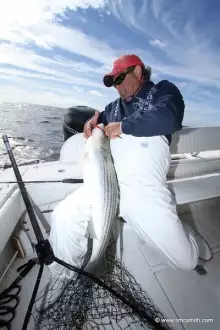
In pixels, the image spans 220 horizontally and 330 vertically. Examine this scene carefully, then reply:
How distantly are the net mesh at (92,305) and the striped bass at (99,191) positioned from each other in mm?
250

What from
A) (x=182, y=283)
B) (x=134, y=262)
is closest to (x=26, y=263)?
(x=134, y=262)

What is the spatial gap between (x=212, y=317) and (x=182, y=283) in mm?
310

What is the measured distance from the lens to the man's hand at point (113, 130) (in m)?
1.62

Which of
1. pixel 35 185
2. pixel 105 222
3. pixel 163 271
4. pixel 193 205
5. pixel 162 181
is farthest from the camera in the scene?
pixel 193 205

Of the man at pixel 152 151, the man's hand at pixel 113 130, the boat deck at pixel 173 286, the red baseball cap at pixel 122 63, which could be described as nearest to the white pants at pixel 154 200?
the man at pixel 152 151

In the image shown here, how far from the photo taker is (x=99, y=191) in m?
1.61

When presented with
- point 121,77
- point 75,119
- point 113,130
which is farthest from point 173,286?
point 75,119

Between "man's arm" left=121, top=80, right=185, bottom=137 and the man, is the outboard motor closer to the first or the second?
the man

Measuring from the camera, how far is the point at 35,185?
7.41ft

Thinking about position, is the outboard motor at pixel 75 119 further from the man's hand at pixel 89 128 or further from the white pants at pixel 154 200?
the white pants at pixel 154 200

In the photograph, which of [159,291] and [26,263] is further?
[26,263]

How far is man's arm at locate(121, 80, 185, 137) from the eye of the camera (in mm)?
1469

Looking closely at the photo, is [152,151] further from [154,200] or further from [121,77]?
[121,77]

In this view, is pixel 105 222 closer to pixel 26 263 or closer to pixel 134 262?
pixel 134 262
